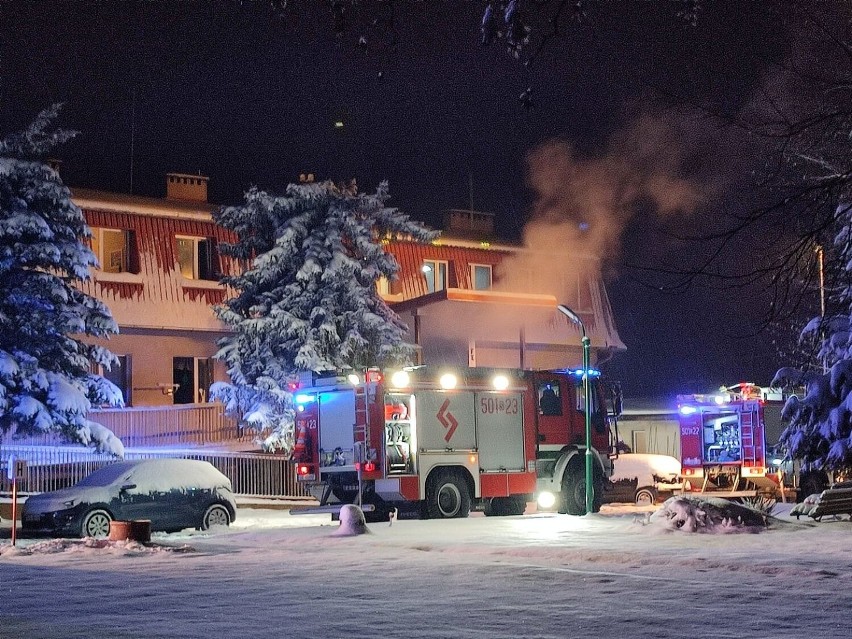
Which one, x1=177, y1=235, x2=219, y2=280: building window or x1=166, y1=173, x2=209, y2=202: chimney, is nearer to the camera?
x1=177, y1=235, x2=219, y2=280: building window

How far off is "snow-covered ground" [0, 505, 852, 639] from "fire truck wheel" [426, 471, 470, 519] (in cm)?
316

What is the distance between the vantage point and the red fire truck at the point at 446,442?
22141 millimetres

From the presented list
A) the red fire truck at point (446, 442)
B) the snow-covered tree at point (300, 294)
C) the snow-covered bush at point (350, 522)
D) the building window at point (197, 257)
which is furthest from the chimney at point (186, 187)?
the snow-covered bush at point (350, 522)

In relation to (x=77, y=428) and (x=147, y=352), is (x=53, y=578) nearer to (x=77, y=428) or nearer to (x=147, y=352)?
(x=77, y=428)

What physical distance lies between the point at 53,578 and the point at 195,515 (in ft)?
24.6

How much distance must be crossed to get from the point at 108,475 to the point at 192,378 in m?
15.1

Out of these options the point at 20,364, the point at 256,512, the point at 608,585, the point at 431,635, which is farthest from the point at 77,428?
the point at 431,635

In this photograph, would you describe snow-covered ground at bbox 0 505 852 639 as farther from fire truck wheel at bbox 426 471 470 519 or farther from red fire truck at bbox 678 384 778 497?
red fire truck at bbox 678 384 778 497

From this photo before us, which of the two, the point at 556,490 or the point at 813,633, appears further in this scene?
the point at 556,490

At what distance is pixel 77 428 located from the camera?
84.5ft

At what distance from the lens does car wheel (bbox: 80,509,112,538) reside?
1972cm

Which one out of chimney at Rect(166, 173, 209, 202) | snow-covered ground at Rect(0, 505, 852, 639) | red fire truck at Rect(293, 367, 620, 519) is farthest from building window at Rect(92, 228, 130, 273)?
snow-covered ground at Rect(0, 505, 852, 639)

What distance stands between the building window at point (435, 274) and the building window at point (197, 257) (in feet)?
23.0

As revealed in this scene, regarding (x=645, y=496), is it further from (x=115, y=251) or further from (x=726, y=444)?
(x=115, y=251)
